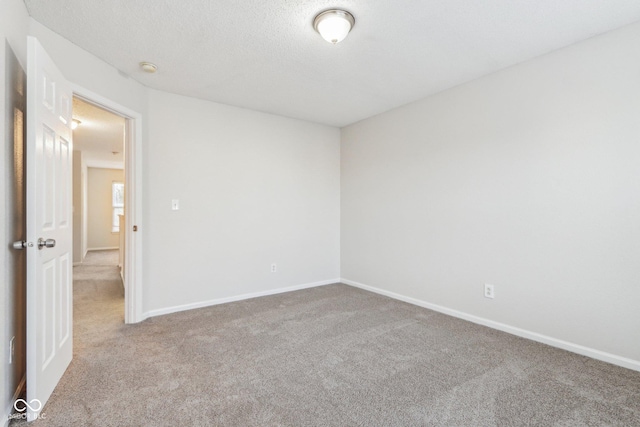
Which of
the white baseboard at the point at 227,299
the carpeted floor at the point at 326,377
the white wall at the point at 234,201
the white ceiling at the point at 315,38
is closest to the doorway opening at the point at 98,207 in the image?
the white baseboard at the point at 227,299

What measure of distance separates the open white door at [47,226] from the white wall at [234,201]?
1.12 meters

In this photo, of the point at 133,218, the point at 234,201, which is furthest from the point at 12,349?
the point at 234,201

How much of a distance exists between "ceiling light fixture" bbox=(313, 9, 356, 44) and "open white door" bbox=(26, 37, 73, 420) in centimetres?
162

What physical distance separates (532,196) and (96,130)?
6.09m

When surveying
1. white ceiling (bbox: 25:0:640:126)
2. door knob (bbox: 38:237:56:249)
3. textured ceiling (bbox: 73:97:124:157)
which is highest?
textured ceiling (bbox: 73:97:124:157)

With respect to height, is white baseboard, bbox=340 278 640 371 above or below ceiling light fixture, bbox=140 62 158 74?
below

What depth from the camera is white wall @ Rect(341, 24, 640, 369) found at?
2.27m

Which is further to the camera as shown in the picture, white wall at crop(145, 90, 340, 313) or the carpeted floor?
white wall at crop(145, 90, 340, 313)

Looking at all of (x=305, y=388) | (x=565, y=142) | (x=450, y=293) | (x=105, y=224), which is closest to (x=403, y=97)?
(x=565, y=142)

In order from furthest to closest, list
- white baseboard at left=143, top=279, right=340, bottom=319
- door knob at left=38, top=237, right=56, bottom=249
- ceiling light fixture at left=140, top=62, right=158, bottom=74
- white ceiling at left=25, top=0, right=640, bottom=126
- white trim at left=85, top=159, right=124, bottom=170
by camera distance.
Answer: white trim at left=85, top=159, right=124, bottom=170
white baseboard at left=143, top=279, right=340, bottom=319
ceiling light fixture at left=140, top=62, right=158, bottom=74
white ceiling at left=25, top=0, right=640, bottom=126
door knob at left=38, top=237, right=56, bottom=249

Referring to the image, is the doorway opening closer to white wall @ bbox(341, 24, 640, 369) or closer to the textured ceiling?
the textured ceiling

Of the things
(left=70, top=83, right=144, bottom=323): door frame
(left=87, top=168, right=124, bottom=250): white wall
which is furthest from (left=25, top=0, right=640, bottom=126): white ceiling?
(left=87, top=168, right=124, bottom=250): white wall

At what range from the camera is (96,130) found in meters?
5.16

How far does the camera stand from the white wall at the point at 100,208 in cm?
836
